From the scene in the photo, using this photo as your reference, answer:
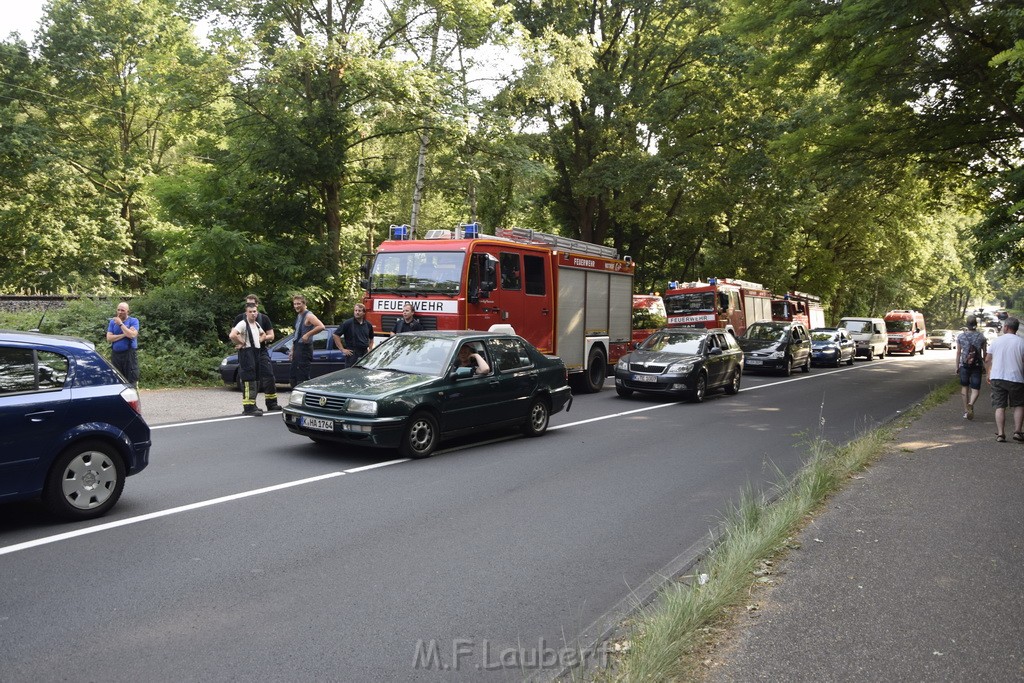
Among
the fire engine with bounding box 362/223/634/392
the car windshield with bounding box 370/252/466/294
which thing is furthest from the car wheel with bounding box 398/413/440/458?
the car windshield with bounding box 370/252/466/294

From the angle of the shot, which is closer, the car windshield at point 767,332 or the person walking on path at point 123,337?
the person walking on path at point 123,337

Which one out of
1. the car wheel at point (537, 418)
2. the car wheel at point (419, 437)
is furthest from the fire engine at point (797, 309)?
the car wheel at point (419, 437)

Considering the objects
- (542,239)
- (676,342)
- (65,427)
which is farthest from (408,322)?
(65,427)

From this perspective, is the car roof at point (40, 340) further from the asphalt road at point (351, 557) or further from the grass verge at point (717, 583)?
the grass verge at point (717, 583)

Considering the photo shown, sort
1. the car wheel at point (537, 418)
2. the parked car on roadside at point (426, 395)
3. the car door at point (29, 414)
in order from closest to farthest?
the car door at point (29, 414)
the parked car on roadside at point (426, 395)
the car wheel at point (537, 418)

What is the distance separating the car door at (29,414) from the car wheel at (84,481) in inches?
5.0

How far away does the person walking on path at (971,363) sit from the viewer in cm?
1326

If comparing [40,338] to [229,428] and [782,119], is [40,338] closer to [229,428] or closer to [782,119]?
[229,428]

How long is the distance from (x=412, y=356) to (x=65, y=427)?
4698 mm

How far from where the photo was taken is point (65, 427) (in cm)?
609

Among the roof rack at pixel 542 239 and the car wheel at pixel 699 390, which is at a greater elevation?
the roof rack at pixel 542 239

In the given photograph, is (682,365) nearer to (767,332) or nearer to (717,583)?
(767,332)

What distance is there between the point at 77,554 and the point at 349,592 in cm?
208

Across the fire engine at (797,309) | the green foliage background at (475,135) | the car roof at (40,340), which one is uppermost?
the green foliage background at (475,135)
